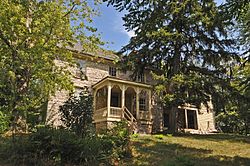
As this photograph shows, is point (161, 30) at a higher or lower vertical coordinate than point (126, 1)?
higher

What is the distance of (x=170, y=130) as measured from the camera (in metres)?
16.4

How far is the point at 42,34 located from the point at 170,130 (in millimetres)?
11556

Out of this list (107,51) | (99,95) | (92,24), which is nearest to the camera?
(92,24)

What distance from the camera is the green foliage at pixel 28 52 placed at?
23.5 feet

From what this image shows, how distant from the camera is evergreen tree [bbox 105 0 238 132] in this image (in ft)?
50.5

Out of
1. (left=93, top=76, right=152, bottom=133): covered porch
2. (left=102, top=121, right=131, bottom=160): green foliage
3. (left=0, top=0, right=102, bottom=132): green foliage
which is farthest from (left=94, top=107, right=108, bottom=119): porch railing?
(left=102, top=121, right=131, bottom=160): green foliage

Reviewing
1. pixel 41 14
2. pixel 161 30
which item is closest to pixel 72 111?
pixel 41 14

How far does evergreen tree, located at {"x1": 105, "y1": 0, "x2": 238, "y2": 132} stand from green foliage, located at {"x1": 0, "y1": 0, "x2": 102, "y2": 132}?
6.86 metres

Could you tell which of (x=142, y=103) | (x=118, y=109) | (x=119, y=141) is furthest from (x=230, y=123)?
(x=119, y=141)

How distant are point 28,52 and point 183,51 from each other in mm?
13168

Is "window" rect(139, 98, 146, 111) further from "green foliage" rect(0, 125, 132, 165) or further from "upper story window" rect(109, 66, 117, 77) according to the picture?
"green foliage" rect(0, 125, 132, 165)

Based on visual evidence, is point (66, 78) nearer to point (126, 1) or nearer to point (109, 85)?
point (126, 1)

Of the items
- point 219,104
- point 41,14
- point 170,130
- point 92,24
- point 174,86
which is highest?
point 92,24

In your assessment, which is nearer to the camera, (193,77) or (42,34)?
(42,34)
